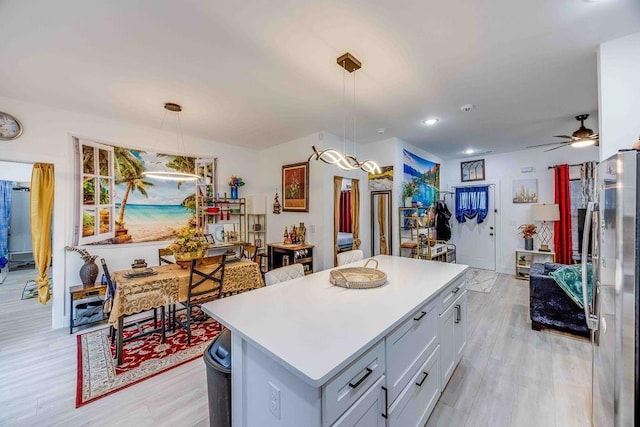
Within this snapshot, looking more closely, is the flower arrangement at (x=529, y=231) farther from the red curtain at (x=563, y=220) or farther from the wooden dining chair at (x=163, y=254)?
the wooden dining chair at (x=163, y=254)

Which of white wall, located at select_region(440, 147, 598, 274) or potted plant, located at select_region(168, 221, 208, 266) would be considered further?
white wall, located at select_region(440, 147, 598, 274)

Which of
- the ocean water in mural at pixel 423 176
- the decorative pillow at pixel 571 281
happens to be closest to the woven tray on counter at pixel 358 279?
the decorative pillow at pixel 571 281

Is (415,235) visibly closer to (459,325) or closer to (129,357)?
(459,325)

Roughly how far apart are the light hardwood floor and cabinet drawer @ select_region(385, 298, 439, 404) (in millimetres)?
603

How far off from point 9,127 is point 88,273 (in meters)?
1.91

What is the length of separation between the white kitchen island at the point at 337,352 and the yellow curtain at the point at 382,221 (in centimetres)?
277

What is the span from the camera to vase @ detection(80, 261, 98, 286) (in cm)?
326

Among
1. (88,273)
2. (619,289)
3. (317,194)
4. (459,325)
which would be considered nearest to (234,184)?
(317,194)

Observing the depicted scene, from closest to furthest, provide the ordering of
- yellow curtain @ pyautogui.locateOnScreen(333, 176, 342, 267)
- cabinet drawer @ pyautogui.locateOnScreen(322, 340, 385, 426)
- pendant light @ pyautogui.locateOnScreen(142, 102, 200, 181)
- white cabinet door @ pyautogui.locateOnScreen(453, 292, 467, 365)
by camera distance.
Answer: cabinet drawer @ pyautogui.locateOnScreen(322, 340, 385, 426), white cabinet door @ pyautogui.locateOnScreen(453, 292, 467, 365), pendant light @ pyautogui.locateOnScreen(142, 102, 200, 181), yellow curtain @ pyautogui.locateOnScreen(333, 176, 342, 267)

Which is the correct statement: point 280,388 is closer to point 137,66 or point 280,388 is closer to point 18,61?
point 137,66

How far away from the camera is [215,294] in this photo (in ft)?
9.62

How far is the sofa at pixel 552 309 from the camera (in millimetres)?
2895

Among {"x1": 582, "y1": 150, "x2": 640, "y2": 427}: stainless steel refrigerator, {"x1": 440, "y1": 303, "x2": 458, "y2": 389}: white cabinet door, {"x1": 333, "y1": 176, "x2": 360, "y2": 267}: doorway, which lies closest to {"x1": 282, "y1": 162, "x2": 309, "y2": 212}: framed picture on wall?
{"x1": 333, "y1": 176, "x2": 360, "y2": 267}: doorway

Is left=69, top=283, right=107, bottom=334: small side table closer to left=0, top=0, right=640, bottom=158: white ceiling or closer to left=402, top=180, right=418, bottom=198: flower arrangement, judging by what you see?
left=0, top=0, right=640, bottom=158: white ceiling
